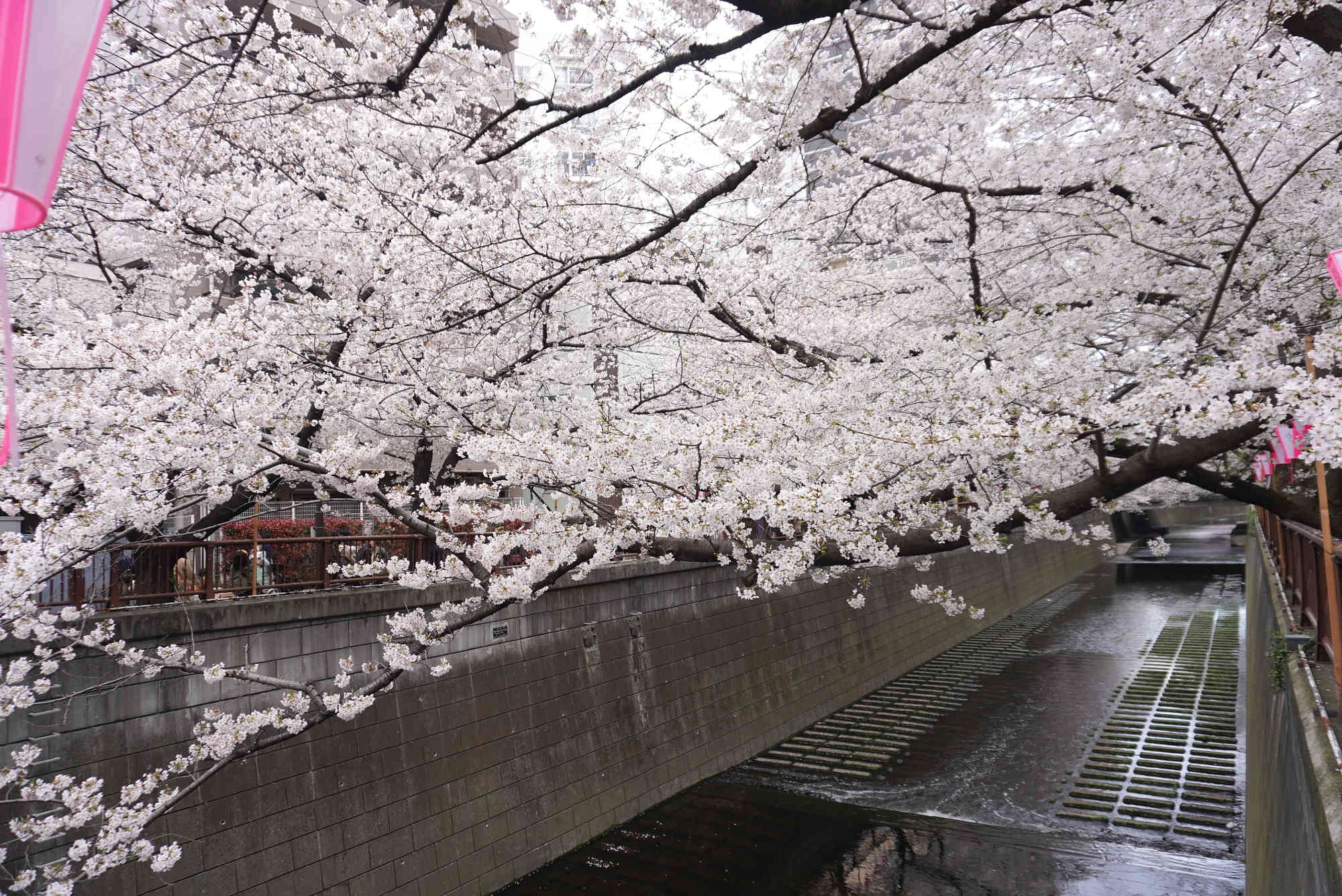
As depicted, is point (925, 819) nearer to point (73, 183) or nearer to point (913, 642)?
point (913, 642)

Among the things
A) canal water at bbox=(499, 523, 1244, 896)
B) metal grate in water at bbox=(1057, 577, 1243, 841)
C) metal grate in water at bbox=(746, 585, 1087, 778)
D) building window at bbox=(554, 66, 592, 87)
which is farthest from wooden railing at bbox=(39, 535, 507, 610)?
metal grate in water at bbox=(1057, 577, 1243, 841)

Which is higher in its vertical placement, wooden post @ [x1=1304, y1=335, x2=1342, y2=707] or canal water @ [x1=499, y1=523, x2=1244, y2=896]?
wooden post @ [x1=1304, y1=335, x2=1342, y2=707]

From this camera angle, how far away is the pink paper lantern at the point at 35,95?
1.40 m

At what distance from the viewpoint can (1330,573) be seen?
198 inches

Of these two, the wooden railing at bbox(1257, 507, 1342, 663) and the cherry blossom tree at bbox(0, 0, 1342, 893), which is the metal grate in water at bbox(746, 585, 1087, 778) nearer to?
the cherry blossom tree at bbox(0, 0, 1342, 893)

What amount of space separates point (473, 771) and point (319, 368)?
5.27 m

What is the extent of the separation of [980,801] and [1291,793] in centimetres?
829

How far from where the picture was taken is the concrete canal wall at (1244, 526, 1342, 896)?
3.31m

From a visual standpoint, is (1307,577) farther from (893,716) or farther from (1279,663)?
(893,716)

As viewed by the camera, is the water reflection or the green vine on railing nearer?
the green vine on railing

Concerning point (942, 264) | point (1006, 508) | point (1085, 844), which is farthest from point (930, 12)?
point (1085, 844)

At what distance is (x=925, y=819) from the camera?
37.7 feet

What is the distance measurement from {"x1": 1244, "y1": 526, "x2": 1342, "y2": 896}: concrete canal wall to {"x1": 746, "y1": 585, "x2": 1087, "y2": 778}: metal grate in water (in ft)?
20.0

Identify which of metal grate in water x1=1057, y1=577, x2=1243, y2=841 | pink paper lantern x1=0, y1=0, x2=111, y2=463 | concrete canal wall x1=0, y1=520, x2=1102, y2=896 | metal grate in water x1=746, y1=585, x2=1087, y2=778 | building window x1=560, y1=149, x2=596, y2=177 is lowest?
metal grate in water x1=1057, y1=577, x2=1243, y2=841
